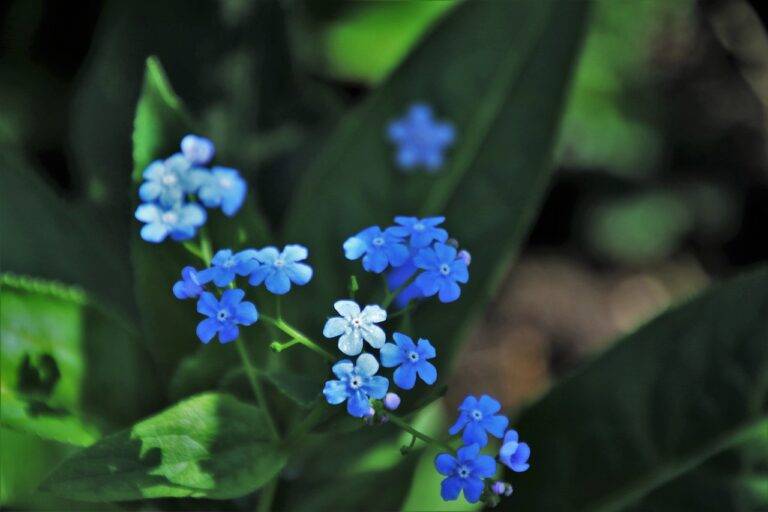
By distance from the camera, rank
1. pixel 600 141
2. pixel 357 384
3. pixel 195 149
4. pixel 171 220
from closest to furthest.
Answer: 1. pixel 357 384
2. pixel 171 220
3. pixel 195 149
4. pixel 600 141

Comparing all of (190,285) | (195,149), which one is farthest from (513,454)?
(195,149)

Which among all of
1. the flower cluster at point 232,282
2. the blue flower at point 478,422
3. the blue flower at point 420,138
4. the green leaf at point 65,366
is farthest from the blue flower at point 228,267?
the blue flower at point 420,138

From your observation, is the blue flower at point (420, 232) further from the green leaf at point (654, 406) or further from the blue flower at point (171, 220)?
the green leaf at point (654, 406)

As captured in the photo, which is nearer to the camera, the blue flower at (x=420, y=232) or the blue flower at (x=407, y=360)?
the blue flower at (x=407, y=360)

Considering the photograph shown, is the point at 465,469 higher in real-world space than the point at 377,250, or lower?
lower

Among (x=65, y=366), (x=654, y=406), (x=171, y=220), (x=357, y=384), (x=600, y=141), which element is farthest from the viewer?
(x=600, y=141)

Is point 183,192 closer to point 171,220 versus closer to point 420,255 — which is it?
point 171,220

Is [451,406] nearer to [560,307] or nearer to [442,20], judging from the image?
[560,307]
